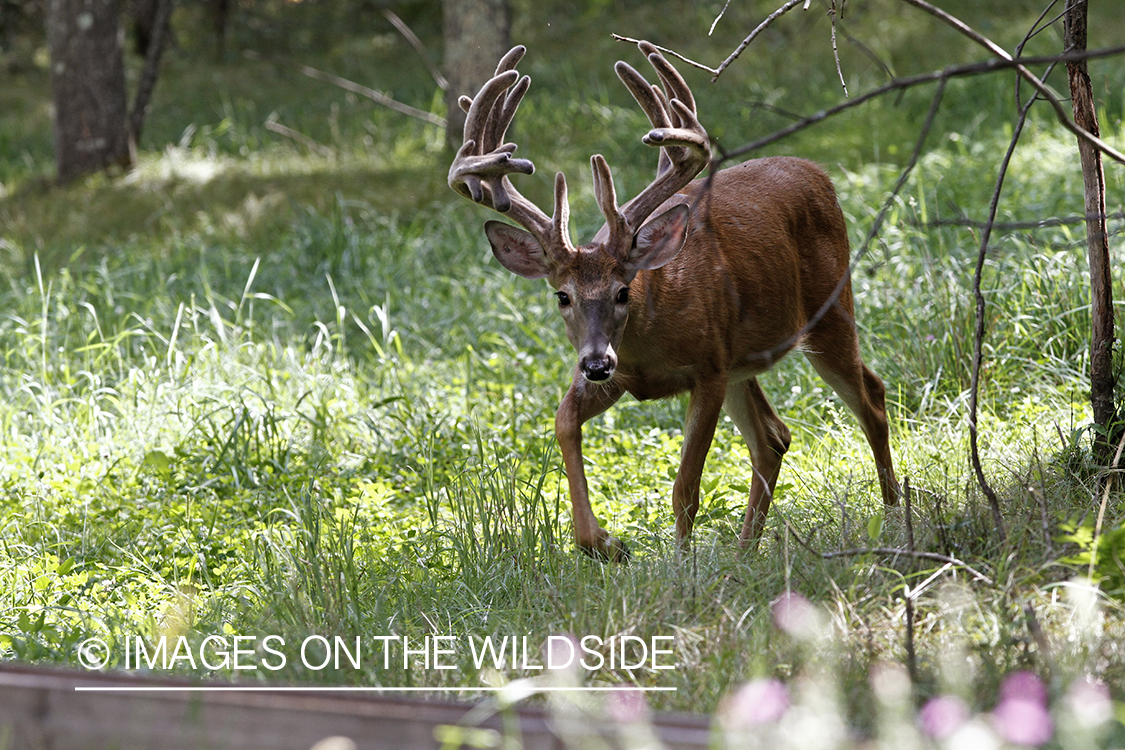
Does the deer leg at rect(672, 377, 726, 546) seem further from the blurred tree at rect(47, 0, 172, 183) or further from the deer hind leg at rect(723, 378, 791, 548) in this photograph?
the blurred tree at rect(47, 0, 172, 183)

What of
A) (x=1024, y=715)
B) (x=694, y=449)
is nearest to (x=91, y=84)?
(x=694, y=449)

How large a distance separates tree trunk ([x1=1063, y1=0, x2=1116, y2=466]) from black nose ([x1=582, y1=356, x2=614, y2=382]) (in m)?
1.66

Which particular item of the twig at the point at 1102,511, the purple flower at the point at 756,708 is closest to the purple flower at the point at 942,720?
the purple flower at the point at 756,708


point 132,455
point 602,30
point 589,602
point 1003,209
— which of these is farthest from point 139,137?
point 589,602

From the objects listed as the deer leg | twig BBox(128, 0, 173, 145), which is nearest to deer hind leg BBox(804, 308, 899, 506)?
the deer leg

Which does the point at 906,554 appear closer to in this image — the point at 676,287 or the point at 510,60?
the point at 676,287

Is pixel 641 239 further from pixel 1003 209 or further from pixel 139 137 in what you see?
pixel 139 137

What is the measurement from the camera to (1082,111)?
3.81m

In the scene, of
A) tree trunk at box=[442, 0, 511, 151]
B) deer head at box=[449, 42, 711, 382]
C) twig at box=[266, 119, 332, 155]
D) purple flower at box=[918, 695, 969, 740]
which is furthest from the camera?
twig at box=[266, 119, 332, 155]

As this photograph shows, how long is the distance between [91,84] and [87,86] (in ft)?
0.14

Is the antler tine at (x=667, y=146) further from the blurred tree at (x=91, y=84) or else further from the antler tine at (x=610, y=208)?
the blurred tree at (x=91, y=84)

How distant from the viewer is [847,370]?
4.75 metres

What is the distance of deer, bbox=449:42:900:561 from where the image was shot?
4055mm

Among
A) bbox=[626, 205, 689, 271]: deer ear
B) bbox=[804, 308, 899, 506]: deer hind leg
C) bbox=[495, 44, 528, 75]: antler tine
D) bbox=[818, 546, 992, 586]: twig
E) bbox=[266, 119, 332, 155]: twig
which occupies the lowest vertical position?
bbox=[818, 546, 992, 586]: twig
